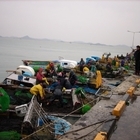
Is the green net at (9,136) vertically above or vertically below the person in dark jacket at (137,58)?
below

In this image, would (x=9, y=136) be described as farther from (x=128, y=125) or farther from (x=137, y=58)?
(x=137, y=58)

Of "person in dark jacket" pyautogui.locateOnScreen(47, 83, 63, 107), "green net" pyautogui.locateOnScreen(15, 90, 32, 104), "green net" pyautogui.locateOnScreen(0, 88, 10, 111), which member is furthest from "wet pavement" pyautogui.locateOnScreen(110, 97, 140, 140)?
"green net" pyautogui.locateOnScreen(15, 90, 32, 104)

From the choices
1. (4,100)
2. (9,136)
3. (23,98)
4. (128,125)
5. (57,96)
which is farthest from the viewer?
(23,98)

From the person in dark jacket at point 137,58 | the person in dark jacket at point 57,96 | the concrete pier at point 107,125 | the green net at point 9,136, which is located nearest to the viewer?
the concrete pier at point 107,125

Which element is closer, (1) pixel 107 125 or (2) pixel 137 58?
(1) pixel 107 125

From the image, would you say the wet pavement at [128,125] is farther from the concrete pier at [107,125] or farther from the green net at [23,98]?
the green net at [23,98]

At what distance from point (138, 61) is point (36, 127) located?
9.10 m

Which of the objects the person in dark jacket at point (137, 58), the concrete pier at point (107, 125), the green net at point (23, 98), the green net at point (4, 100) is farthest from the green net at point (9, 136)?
the person in dark jacket at point (137, 58)

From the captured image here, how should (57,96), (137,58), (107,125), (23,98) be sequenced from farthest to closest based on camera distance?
(137,58)
(23,98)
(57,96)
(107,125)

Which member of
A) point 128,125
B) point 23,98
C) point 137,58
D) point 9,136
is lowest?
point 9,136

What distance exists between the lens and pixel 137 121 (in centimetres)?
655

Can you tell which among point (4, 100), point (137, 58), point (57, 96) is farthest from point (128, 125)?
point (137, 58)

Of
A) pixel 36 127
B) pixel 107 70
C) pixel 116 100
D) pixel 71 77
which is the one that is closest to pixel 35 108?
pixel 36 127

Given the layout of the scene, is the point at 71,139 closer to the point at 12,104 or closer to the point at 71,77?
the point at 12,104
